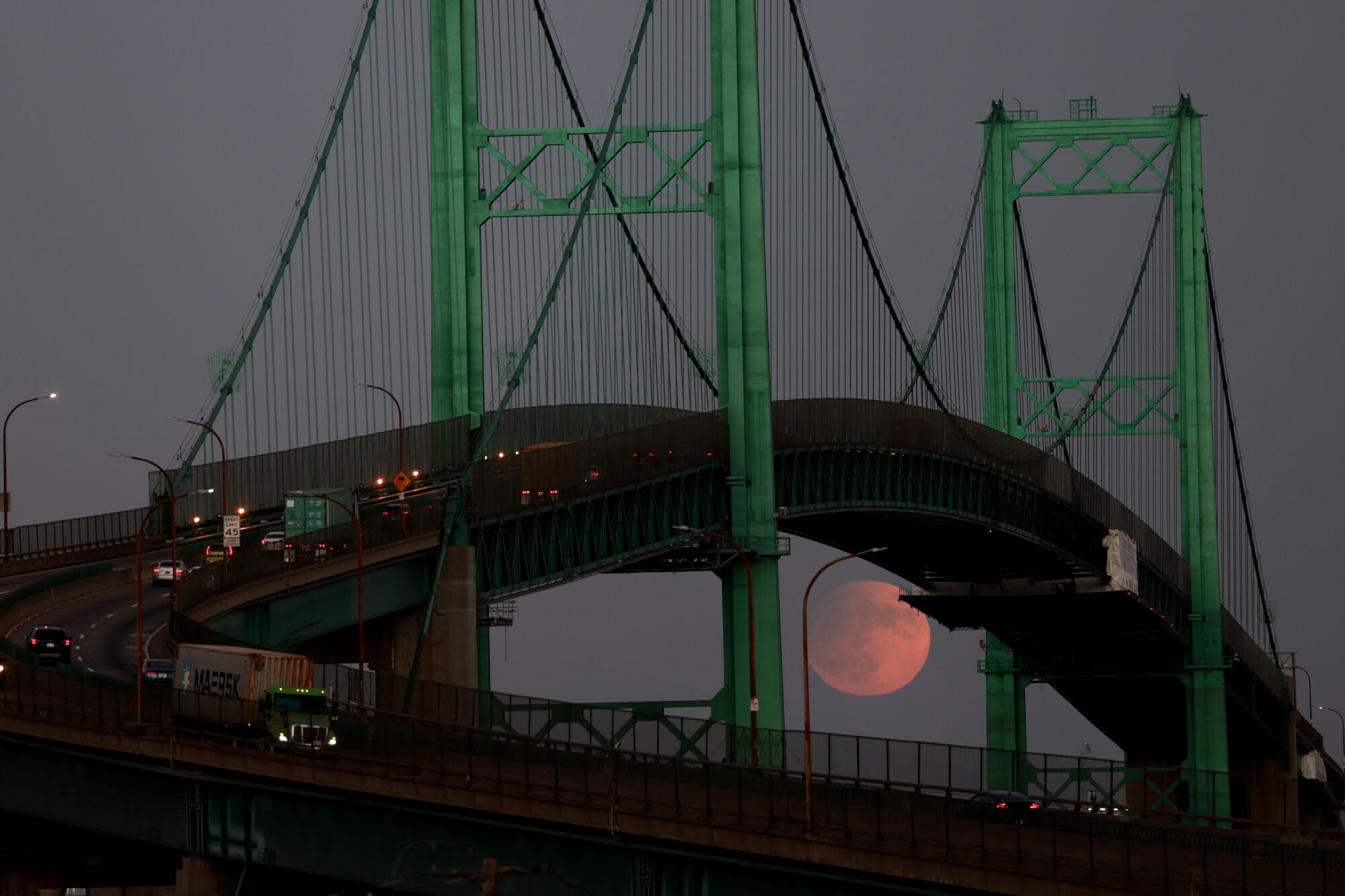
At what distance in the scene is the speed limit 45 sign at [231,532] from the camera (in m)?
65.0

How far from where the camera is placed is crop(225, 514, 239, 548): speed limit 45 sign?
65.0m

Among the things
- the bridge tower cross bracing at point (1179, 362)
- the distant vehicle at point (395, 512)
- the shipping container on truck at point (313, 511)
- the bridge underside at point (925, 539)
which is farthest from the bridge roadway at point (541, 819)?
the bridge tower cross bracing at point (1179, 362)

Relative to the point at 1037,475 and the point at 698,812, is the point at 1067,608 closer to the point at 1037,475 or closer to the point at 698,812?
the point at 1037,475

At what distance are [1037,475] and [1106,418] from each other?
744 inches

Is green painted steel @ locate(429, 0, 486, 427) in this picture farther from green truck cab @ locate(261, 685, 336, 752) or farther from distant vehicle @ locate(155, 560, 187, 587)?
green truck cab @ locate(261, 685, 336, 752)

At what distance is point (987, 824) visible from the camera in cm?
4319

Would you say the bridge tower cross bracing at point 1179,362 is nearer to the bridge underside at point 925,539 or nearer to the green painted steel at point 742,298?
the bridge underside at point 925,539

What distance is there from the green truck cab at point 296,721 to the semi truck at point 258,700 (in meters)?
0.01

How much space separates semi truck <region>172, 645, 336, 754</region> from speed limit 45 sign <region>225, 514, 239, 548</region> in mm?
15068

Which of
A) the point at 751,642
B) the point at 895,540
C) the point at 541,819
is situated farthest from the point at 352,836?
the point at 895,540

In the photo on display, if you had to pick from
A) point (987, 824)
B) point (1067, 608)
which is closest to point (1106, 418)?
point (1067, 608)

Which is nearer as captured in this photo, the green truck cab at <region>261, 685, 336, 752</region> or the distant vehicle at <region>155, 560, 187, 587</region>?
the green truck cab at <region>261, 685, 336, 752</region>

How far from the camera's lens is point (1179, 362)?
113 meters

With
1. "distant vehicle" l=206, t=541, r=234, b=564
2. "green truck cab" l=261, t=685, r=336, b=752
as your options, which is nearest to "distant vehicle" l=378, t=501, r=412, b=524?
"distant vehicle" l=206, t=541, r=234, b=564
